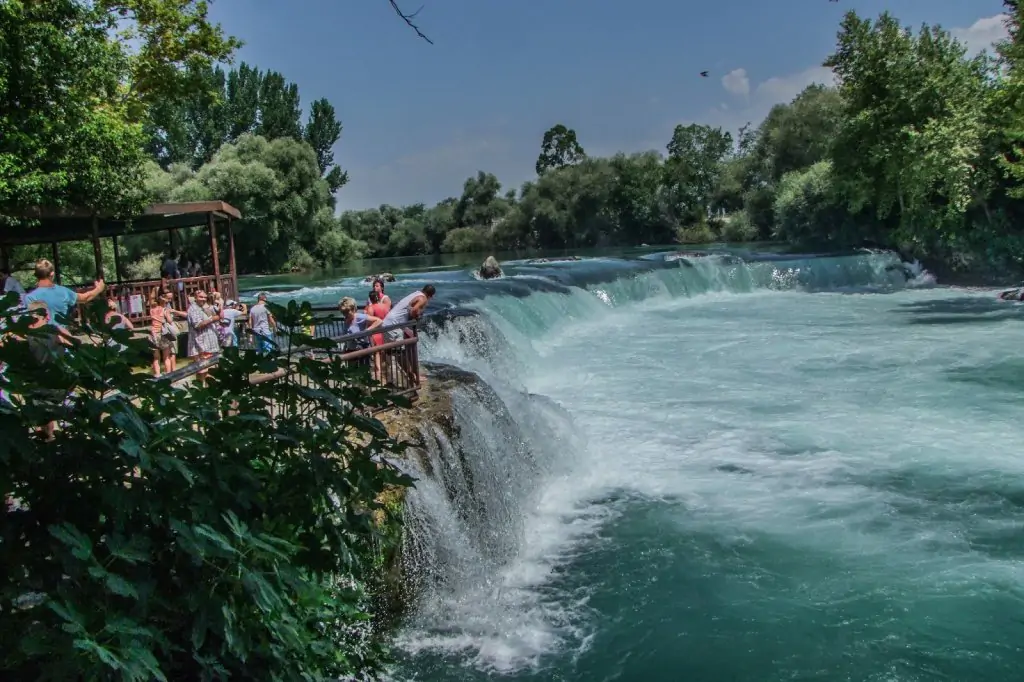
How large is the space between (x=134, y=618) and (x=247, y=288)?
3708cm

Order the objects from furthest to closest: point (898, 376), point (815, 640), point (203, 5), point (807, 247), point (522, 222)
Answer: point (522, 222) → point (807, 247) → point (203, 5) → point (898, 376) → point (815, 640)

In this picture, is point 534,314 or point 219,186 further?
point 219,186

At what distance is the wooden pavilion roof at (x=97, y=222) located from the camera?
14.5 metres

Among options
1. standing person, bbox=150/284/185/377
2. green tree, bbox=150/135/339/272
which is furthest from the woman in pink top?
green tree, bbox=150/135/339/272

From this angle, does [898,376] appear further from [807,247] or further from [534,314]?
[807,247]

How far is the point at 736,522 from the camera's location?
8.47 meters

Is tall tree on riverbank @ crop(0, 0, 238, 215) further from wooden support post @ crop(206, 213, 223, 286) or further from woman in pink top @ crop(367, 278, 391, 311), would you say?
woman in pink top @ crop(367, 278, 391, 311)

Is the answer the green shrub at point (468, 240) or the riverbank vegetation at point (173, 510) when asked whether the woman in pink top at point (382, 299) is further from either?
the green shrub at point (468, 240)

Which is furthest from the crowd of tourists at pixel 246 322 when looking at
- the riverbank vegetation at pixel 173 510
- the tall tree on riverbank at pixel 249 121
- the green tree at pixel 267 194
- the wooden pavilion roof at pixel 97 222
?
the tall tree on riverbank at pixel 249 121

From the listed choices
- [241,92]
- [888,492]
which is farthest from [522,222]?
[888,492]

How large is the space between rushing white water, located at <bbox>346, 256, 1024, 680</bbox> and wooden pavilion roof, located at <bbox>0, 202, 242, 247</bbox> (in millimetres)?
6061

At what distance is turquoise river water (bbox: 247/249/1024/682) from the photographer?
6156mm

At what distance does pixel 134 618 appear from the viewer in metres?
2.46

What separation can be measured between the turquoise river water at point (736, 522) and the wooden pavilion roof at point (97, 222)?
6.07 meters
